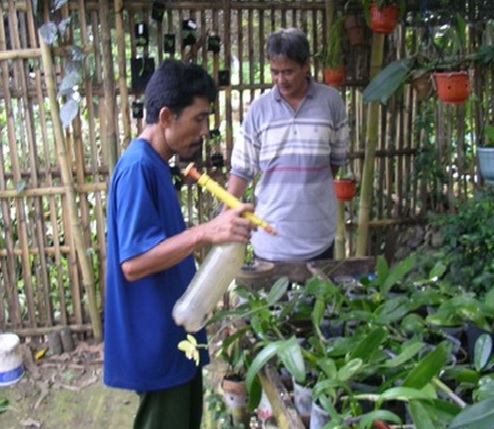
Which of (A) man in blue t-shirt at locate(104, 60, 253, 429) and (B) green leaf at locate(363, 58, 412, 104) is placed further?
(B) green leaf at locate(363, 58, 412, 104)

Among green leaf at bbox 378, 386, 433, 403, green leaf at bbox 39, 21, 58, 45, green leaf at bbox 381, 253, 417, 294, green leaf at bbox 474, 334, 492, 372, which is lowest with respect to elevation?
green leaf at bbox 474, 334, 492, 372

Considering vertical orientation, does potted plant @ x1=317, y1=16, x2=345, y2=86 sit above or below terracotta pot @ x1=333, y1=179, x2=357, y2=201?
above

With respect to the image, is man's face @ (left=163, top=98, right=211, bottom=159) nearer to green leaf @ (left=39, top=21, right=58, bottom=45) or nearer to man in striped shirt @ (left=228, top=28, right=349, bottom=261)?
man in striped shirt @ (left=228, top=28, right=349, bottom=261)

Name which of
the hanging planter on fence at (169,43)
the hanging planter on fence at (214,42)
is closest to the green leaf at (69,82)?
the hanging planter on fence at (169,43)

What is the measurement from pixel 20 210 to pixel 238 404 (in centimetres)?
221

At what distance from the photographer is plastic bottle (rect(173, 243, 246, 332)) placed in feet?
5.28

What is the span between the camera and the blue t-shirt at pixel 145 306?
1643 mm

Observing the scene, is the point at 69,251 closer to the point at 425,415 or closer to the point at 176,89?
the point at 176,89

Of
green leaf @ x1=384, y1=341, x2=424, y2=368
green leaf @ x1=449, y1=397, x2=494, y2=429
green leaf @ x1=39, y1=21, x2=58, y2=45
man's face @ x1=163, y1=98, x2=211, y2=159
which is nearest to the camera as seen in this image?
green leaf @ x1=449, y1=397, x2=494, y2=429

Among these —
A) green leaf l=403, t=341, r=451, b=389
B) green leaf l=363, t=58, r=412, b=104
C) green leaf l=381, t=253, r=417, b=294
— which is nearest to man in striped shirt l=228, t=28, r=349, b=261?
green leaf l=363, t=58, r=412, b=104

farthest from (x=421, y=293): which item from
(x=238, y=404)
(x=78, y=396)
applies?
(x=78, y=396)

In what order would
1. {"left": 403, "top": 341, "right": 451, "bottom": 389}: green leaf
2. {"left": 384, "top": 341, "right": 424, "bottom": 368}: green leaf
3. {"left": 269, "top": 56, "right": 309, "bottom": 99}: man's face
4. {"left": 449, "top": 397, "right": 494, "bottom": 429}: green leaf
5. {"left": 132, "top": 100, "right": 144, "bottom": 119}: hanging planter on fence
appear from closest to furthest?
{"left": 449, "top": 397, "right": 494, "bottom": 429}: green leaf, {"left": 403, "top": 341, "right": 451, "bottom": 389}: green leaf, {"left": 384, "top": 341, "right": 424, "bottom": 368}: green leaf, {"left": 269, "top": 56, "right": 309, "bottom": 99}: man's face, {"left": 132, "top": 100, "right": 144, "bottom": 119}: hanging planter on fence

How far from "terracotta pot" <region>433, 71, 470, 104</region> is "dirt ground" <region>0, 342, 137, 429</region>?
2102 millimetres

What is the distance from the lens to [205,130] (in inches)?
66.3
